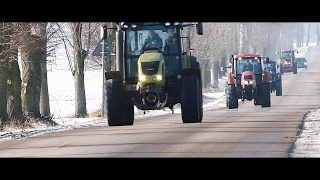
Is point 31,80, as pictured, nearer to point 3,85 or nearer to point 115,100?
Result: point 3,85

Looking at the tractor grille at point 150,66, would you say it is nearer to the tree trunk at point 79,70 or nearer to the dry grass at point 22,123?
the dry grass at point 22,123

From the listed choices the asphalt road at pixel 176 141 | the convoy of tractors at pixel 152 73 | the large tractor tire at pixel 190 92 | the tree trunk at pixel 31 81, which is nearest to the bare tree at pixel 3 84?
the tree trunk at pixel 31 81

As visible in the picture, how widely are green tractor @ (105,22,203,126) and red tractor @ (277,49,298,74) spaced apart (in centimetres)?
5805

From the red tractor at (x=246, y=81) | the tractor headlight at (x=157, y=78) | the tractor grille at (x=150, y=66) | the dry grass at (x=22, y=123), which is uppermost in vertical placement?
the tractor grille at (x=150, y=66)

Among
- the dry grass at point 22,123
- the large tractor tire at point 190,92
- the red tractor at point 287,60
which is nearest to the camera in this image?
the large tractor tire at point 190,92

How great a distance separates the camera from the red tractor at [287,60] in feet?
262

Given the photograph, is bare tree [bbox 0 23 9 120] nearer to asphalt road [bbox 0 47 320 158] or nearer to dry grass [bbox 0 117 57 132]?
dry grass [bbox 0 117 57 132]

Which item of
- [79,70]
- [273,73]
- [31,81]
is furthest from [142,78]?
[273,73]

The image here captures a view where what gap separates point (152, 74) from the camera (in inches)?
845

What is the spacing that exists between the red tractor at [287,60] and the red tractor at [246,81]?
40.0 metres

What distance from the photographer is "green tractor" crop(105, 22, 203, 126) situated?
21.5m
